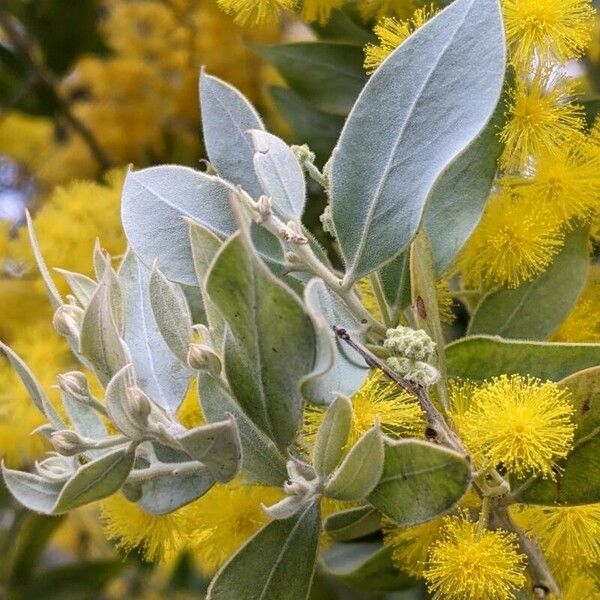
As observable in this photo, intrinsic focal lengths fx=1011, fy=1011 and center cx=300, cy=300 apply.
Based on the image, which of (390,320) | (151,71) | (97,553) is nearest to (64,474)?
(390,320)

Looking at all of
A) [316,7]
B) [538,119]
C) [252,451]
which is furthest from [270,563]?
[316,7]

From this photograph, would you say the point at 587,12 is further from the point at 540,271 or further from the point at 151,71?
the point at 151,71

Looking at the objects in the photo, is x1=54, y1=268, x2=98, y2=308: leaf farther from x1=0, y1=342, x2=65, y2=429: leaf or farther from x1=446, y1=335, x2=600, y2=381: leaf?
x1=446, y1=335, x2=600, y2=381: leaf

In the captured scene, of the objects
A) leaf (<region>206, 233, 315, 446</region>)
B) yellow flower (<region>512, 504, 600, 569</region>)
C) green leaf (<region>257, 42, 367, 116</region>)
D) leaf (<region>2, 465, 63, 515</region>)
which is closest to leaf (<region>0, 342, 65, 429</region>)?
leaf (<region>2, 465, 63, 515</region>)

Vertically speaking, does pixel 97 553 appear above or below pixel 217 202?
below

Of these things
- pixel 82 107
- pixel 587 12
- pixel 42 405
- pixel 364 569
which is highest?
pixel 587 12

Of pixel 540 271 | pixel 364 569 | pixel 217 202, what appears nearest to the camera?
pixel 217 202
